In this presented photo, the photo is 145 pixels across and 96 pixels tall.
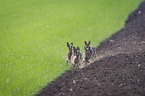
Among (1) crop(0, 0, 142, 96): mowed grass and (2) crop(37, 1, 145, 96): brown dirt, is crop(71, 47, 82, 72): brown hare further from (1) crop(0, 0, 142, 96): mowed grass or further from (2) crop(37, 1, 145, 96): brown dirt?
(1) crop(0, 0, 142, 96): mowed grass

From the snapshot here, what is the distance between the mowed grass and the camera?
438 inches

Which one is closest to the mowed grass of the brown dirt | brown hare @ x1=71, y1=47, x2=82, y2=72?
brown hare @ x1=71, y1=47, x2=82, y2=72

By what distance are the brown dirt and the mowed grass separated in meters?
1.09

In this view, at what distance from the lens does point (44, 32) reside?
18844mm

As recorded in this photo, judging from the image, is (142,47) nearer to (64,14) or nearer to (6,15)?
(64,14)

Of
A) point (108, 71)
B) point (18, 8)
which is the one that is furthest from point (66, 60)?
point (18, 8)

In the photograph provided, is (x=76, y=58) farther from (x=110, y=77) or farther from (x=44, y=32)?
(x=44, y=32)

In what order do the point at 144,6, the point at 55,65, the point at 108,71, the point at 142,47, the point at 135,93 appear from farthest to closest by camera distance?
the point at 144,6, the point at 142,47, the point at 55,65, the point at 108,71, the point at 135,93

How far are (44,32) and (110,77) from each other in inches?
395

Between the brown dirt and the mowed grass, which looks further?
the mowed grass

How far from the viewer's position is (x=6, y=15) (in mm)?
24094

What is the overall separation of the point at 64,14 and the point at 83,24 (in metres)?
3.74

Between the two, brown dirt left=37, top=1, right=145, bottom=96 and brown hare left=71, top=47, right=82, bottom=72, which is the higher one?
brown hare left=71, top=47, right=82, bottom=72

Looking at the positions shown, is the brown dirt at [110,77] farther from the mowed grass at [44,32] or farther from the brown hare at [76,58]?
the mowed grass at [44,32]
